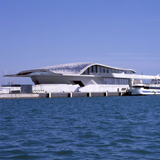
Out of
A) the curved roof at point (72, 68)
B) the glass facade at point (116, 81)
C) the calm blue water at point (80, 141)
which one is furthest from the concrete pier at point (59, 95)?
the calm blue water at point (80, 141)

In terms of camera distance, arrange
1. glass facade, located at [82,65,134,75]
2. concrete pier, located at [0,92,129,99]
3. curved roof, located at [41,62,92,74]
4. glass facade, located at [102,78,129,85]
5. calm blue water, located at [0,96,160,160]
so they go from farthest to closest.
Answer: glass facade, located at [102,78,129,85] → glass facade, located at [82,65,134,75] → curved roof, located at [41,62,92,74] → concrete pier, located at [0,92,129,99] → calm blue water, located at [0,96,160,160]

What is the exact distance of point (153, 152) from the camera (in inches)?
607

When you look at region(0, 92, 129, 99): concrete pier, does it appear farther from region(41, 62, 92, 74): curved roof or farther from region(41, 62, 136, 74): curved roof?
region(41, 62, 92, 74): curved roof

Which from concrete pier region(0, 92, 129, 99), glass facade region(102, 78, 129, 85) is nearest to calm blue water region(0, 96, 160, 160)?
concrete pier region(0, 92, 129, 99)

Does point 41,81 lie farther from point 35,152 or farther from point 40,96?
point 35,152

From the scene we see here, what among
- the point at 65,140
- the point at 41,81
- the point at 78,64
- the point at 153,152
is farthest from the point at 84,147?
the point at 78,64

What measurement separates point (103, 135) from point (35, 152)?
5.88 metres

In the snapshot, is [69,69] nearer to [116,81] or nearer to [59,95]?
[116,81]

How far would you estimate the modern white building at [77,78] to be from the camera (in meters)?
95.0

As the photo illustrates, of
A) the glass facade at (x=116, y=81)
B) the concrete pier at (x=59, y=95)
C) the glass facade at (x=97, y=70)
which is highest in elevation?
the glass facade at (x=97, y=70)

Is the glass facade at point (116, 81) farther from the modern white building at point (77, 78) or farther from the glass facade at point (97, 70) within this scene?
the glass facade at point (97, 70)

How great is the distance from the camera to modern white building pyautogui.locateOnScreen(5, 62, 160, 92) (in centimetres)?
9500

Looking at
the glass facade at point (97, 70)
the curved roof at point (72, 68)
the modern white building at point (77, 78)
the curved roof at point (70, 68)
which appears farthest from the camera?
the glass facade at point (97, 70)

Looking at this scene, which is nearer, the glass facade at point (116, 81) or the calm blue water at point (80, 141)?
the calm blue water at point (80, 141)
